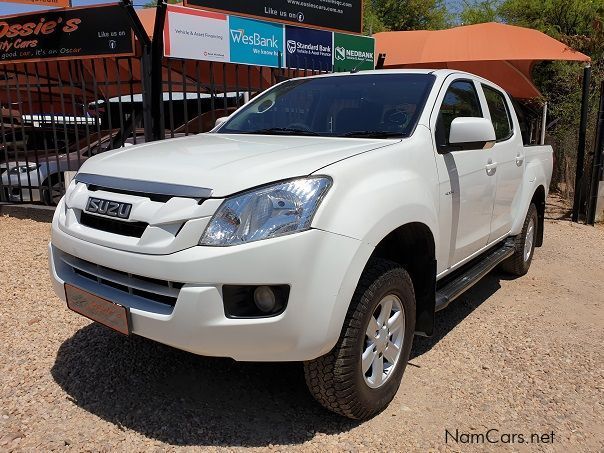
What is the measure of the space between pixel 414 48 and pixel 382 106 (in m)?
8.40

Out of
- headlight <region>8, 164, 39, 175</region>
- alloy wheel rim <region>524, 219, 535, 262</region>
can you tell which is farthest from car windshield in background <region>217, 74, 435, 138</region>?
headlight <region>8, 164, 39, 175</region>

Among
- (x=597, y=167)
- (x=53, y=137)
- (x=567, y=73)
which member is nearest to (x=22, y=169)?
(x=53, y=137)

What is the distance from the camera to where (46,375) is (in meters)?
3.06

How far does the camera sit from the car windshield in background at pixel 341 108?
322 cm

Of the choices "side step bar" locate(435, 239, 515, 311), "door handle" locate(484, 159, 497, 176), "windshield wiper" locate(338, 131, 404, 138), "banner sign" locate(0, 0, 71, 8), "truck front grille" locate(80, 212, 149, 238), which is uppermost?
"banner sign" locate(0, 0, 71, 8)

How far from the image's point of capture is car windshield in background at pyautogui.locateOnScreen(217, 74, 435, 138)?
3225mm

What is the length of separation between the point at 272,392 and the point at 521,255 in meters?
3.18

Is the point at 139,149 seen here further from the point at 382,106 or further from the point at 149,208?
the point at 382,106

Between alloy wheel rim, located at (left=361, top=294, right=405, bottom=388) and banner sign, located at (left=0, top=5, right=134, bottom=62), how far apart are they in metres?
5.03

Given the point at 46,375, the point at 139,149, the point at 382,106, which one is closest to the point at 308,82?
the point at 382,106

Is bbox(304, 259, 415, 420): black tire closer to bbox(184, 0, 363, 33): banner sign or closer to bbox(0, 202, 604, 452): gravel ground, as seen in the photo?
bbox(0, 202, 604, 452): gravel ground

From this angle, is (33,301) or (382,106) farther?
(33,301)

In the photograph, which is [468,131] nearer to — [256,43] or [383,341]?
[383,341]

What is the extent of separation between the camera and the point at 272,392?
9.59 ft
